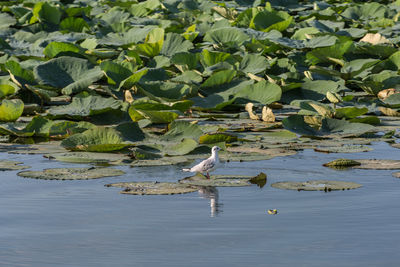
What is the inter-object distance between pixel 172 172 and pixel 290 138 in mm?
1339

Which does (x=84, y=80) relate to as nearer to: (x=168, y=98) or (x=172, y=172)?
(x=168, y=98)

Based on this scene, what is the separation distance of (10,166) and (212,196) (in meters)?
1.47

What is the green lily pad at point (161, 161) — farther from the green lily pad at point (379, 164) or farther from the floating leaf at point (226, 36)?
the floating leaf at point (226, 36)

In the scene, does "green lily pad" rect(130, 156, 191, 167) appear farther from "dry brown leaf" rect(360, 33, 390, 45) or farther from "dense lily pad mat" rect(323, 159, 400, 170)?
"dry brown leaf" rect(360, 33, 390, 45)

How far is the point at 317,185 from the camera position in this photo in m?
4.38

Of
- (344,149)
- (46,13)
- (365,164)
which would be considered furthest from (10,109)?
(46,13)

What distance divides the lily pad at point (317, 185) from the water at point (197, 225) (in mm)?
46

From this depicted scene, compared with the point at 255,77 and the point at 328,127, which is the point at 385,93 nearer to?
the point at 255,77

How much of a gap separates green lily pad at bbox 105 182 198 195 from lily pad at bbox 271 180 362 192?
0.51m

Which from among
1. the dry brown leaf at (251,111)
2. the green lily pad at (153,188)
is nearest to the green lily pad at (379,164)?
the green lily pad at (153,188)

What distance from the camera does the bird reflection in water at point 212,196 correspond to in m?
3.89

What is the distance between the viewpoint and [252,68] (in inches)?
319

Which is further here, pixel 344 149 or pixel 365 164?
pixel 344 149

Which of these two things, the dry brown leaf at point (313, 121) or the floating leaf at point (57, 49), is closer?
the dry brown leaf at point (313, 121)
